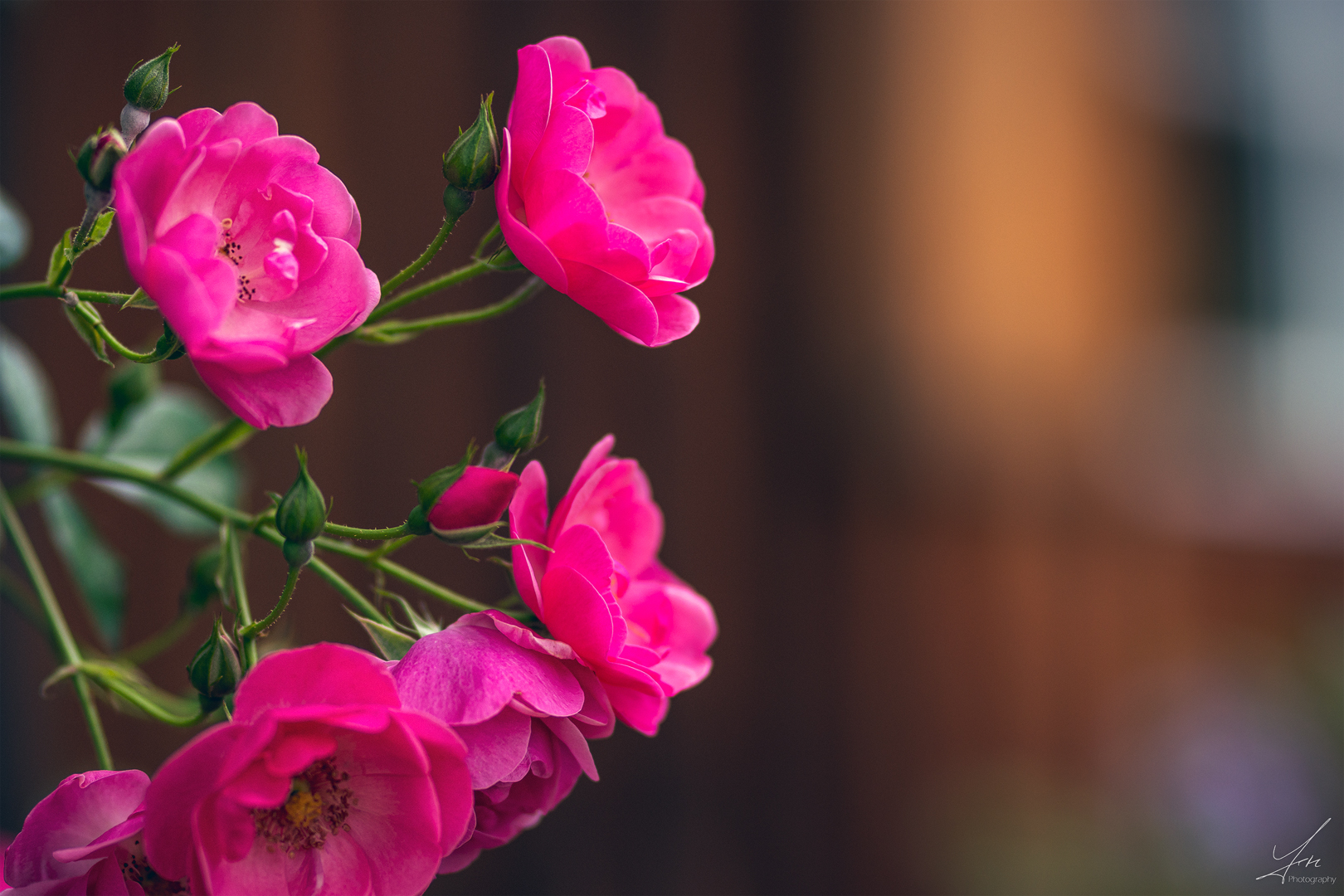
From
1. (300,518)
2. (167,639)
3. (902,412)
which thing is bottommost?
(902,412)

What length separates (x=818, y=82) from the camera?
1.80 m

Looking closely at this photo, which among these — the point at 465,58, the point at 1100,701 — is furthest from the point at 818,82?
the point at 1100,701

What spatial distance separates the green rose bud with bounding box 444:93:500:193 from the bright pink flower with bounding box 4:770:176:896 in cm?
15

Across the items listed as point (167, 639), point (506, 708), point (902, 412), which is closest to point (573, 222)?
point (506, 708)

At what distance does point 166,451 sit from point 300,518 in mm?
284

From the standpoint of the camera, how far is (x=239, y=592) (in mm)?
281

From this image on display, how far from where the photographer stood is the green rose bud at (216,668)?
0.80ft

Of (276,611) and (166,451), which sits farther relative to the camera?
(166,451)


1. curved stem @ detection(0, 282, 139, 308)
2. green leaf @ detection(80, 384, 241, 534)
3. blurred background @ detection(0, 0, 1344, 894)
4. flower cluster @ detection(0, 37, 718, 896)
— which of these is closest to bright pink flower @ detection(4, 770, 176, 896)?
flower cluster @ detection(0, 37, 718, 896)

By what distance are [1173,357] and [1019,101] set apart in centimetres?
57

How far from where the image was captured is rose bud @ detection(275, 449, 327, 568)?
245 mm

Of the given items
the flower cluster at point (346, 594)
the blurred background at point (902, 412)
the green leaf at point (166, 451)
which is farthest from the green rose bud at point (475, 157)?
the blurred background at point (902, 412)

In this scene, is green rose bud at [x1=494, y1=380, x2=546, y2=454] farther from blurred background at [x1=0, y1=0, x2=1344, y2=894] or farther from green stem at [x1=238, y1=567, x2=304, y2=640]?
blurred background at [x1=0, y1=0, x2=1344, y2=894]

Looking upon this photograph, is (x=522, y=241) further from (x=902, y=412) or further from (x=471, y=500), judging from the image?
(x=902, y=412)
